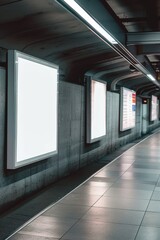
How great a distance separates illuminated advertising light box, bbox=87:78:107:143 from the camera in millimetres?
10484

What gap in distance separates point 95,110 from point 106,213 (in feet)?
18.5

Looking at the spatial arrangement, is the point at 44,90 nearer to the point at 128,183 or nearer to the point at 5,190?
the point at 5,190

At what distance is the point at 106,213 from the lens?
5.55m

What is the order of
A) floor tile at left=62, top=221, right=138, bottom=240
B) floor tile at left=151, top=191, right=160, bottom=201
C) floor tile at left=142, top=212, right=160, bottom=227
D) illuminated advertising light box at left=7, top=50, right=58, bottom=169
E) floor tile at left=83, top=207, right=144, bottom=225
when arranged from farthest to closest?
1. floor tile at left=151, top=191, right=160, bottom=201
2. illuminated advertising light box at left=7, top=50, right=58, bottom=169
3. floor tile at left=83, top=207, right=144, bottom=225
4. floor tile at left=142, top=212, right=160, bottom=227
5. floor tile at left=62, top=221, right=138, bottom=240

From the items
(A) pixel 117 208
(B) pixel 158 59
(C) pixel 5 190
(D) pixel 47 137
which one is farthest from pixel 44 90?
(B) pixel 158 59

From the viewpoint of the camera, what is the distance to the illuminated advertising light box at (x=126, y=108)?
15.2m

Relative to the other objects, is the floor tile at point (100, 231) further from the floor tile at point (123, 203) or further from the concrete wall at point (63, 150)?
the concrete wall at point (63, 150)

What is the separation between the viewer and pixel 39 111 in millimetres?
6871

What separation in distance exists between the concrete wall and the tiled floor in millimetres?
850

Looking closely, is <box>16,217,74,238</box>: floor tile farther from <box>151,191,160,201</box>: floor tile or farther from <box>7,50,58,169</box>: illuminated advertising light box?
<box>151,191,160,201</box>: floor tile

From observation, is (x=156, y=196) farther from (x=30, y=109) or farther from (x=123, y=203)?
(x=30, y=109)

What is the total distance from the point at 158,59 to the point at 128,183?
22.7 ft

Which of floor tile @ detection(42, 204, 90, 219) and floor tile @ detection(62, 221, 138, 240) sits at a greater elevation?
floor tile @ detection(42, 204, 90, 219)

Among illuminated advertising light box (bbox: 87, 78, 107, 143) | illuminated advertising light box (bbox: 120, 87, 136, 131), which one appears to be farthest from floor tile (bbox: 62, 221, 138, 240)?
illuminated advertising light box (bbox: 120, 87, 136, 131)
